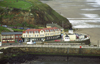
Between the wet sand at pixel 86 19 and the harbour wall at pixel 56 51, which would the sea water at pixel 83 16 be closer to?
the wet sand at pixel 86 19

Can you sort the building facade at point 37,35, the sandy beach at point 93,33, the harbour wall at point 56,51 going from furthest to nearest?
the sandy beach at point 93,33 < the building facade at point 37,35 < the harbour wall at point 56,51

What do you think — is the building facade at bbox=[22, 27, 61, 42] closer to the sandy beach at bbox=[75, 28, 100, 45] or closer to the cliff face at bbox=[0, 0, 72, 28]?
the sandy beach at bbox=[75, 28, 100, 45]

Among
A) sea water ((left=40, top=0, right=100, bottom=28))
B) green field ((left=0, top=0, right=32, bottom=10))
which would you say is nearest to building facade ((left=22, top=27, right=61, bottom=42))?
green field ((left=0, top=0, right=32, bottom=10))

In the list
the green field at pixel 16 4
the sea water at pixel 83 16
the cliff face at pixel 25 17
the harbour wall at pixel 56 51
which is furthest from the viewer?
the sea water at pixel 83 16

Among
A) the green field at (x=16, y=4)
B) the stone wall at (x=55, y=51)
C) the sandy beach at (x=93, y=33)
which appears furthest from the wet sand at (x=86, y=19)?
the green field at (x=16, y=4)

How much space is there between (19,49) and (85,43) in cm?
1352

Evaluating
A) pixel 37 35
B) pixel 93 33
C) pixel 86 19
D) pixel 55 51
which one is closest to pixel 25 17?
pixel 37 35

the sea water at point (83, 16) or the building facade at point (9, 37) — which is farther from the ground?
the sea water at point (83, 16)

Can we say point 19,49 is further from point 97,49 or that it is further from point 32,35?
point 97,49

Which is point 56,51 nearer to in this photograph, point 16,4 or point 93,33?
point 93,33

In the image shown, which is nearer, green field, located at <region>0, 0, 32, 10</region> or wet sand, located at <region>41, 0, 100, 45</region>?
wet sand, located at <region>41, 0, 100, 45</region>

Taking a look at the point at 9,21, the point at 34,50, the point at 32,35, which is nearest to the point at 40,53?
the point at 34,50

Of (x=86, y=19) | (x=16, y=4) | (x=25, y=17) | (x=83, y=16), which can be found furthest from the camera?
(x=83, y=16)

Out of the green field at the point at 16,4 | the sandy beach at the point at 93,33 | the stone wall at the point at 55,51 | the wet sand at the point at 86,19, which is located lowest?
the stone wall at the point at 55,51
